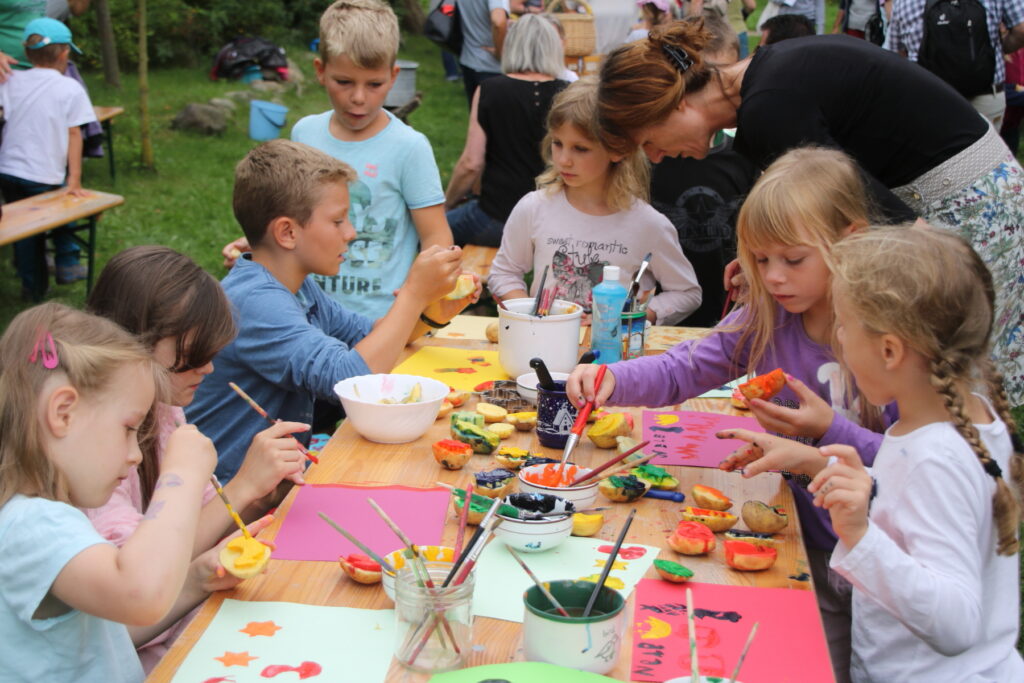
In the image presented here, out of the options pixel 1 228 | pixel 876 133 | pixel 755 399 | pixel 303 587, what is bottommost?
pixel 1 228

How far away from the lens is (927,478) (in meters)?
1.57

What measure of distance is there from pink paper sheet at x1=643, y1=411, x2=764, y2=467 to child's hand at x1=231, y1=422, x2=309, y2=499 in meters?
0.77

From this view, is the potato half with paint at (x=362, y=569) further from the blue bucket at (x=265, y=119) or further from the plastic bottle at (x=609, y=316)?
the blue bucket at (x=265, y=119)

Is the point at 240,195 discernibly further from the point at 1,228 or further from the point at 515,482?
the point at 1,228

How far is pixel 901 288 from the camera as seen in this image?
163 centimetres

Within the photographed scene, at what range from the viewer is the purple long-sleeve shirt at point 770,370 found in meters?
2.13

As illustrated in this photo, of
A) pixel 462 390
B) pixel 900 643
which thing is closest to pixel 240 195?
pixel 462 390

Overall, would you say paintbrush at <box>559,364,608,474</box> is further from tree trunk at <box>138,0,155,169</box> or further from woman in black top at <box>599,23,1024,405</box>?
tree trunk at <box>138,0,155,169</box>

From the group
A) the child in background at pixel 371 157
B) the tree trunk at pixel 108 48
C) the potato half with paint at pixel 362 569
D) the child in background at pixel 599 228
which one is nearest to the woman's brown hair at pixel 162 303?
the potato half with paint at pixel 362 569

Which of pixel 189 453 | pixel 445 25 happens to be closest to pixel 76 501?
pixel 189 453

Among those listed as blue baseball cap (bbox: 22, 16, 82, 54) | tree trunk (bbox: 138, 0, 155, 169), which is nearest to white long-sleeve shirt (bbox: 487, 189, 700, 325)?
blue baseball cap (bbox: 22, 16, 82, 54)

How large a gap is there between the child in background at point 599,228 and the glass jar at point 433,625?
2.15 metres

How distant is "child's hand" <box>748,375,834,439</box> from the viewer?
6.58ft

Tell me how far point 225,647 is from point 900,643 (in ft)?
3.54
